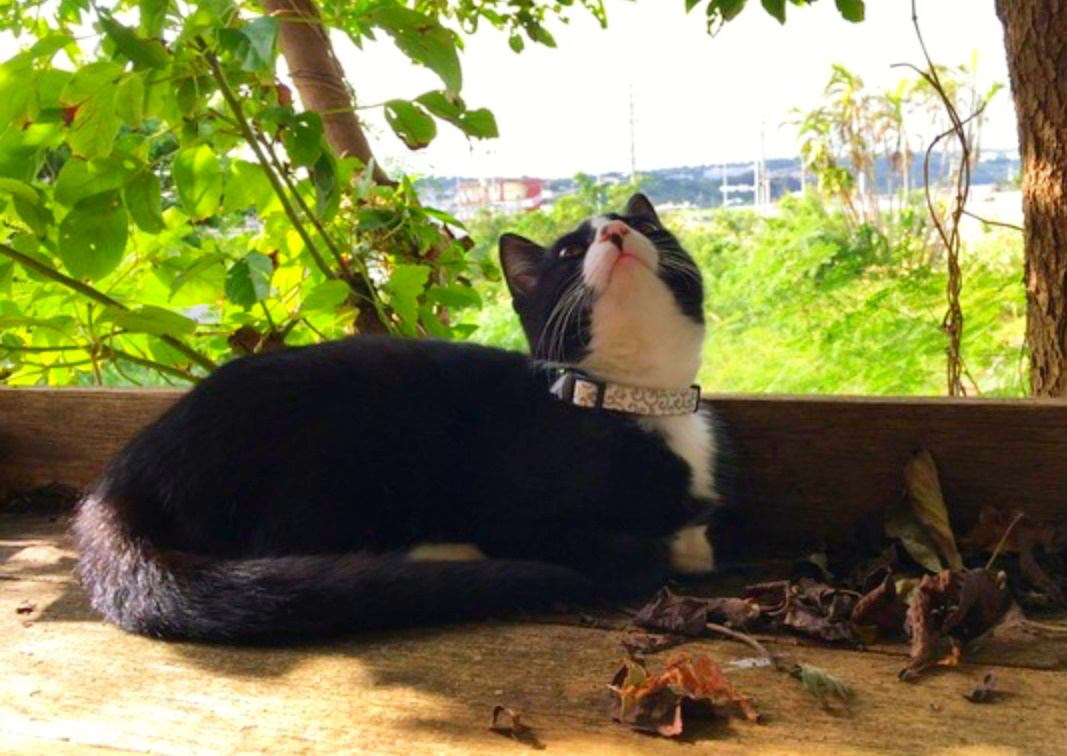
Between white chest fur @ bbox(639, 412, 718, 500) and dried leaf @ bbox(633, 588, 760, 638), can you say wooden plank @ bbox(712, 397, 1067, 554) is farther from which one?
dried leaf @ bbox(633, 588, 760, 638)

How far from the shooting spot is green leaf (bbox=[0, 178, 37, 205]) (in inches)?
48.1

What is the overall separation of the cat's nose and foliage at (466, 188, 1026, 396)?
1062 millimetres

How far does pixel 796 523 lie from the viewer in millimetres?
1236

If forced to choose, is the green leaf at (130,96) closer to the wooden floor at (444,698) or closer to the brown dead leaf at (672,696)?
the wooden floor at (444,698)

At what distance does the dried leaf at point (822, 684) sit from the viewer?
80cm

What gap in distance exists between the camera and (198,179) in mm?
1373

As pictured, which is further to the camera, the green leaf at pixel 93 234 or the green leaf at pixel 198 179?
the green leaf at pixel 198 179

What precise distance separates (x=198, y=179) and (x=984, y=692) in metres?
1.10

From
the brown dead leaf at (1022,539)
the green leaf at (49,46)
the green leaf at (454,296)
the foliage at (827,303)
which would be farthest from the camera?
the foliage at (827,303)

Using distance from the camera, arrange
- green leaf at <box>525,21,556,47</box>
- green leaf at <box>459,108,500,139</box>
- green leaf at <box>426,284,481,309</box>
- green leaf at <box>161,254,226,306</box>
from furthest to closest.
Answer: green leaf at <box>525,21,556,47</box>, green leaf at <box>426,284,481,309</box>, green leaf at <box>161,254,226,306</box>, green leaf at <box>459,108,500,139</box>

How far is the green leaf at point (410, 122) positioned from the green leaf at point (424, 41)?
0.46ft

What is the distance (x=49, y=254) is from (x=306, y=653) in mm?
828

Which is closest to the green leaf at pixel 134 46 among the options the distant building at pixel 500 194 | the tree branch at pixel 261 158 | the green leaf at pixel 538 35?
the tree branch at pixel 261 158

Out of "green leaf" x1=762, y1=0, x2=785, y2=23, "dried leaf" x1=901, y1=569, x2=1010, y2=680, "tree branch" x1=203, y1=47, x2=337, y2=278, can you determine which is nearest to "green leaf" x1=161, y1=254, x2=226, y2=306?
"tree branch" x1=203, y1=47, x2=337, y2=278
